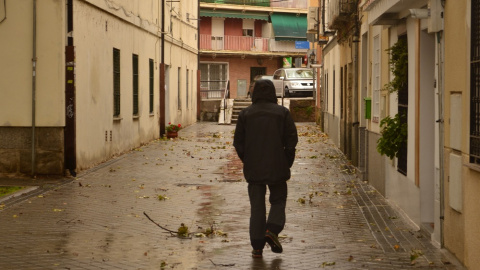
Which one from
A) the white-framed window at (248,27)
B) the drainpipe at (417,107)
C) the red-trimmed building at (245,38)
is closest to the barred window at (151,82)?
the drainpipe at (417,107)

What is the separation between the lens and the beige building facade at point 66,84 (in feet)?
53.1

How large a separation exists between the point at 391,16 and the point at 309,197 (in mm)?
3008

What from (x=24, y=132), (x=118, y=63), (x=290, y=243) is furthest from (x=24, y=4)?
(x=290, y=243)

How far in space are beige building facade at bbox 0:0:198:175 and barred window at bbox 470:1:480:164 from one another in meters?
9.69

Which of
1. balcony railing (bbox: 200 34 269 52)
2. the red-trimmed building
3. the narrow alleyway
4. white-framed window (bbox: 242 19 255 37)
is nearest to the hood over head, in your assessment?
the narrow alleyway

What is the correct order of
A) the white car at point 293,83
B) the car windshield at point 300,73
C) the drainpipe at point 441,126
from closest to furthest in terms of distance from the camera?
the drainpipe at point 441,126 < the white car at point 293,83 < the car windshield at point 300,73

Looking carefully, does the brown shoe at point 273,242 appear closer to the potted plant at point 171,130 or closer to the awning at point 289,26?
the potted plant at point 171,130

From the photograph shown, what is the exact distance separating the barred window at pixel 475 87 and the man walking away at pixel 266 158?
72.7 inches

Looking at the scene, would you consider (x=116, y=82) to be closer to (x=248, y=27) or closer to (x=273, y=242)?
(x=273, y=242)

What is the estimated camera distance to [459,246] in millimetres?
8438

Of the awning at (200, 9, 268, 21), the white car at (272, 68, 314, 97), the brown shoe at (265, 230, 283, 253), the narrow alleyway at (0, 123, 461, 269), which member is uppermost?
the awning at (200, 9, 268, 21)

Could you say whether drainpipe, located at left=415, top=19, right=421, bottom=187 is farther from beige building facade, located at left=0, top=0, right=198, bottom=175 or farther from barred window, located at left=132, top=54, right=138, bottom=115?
barred window, located at left=132, top=54, right=138, bottom=115

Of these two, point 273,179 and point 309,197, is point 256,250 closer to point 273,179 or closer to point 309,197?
point 273,179

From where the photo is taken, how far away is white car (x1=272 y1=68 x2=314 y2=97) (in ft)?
152
